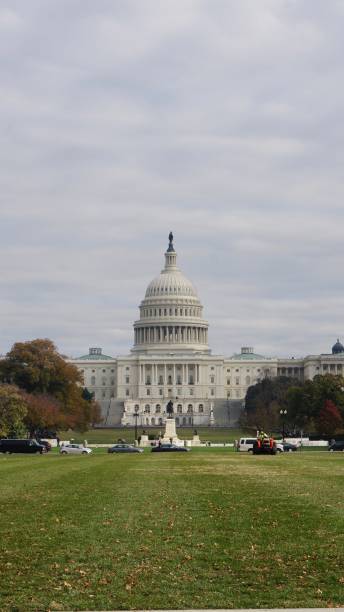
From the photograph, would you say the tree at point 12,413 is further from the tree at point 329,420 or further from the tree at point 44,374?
the tree at point 329,420

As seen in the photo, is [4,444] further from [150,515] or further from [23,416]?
[150,515]

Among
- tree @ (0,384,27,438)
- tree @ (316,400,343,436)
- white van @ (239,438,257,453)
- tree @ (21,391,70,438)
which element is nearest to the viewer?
white van @ (239,438,257,453)

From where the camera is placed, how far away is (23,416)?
109250 mm

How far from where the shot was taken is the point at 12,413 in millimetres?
107125

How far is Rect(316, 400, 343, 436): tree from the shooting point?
128 m

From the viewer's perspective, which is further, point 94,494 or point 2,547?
point 94,494

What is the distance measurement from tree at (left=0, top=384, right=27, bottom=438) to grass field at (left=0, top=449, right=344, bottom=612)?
72.8m

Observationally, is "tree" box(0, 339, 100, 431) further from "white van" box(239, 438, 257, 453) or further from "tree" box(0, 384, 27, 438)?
"white van" box(239, 438, 257, 453)

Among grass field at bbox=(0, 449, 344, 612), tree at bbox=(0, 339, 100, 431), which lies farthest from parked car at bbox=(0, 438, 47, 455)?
grass field at bbox=(0, 449, 344, 612)

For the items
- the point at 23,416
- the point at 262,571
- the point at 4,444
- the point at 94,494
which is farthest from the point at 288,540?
the point at 23,416

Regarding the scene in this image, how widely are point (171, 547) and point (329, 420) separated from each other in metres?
111

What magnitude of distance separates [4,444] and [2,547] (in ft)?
226

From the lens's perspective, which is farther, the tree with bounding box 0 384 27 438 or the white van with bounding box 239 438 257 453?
the tree with bounding box 0 384 27 438

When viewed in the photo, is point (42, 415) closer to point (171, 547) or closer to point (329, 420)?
point (329, 420)
